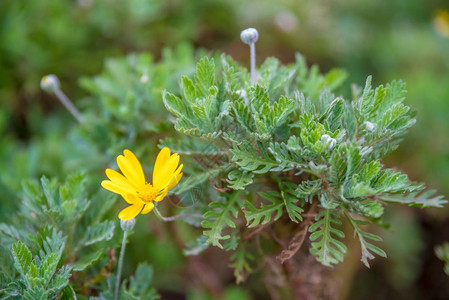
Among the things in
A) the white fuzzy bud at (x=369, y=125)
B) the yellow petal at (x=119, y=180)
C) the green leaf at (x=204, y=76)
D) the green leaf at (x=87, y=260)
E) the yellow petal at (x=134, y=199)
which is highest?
the green leaf at (x=204, y=76)

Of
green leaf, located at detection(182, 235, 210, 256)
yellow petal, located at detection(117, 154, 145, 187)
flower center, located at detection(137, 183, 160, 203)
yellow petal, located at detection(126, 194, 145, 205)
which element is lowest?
green leaf, located at detection(182, 235, 210, 256)

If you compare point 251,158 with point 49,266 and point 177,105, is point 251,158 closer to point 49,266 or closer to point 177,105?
point 177,105

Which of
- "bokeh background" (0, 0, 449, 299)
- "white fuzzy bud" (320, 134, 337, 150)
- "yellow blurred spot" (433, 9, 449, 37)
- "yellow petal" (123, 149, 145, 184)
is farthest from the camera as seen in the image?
"yellow blurred spot" (433, 9, 449, 37)

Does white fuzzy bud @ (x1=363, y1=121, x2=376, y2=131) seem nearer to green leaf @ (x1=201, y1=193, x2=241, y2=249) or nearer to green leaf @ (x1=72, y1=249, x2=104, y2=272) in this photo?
green leaf @ (x1=201, y1=193, x2=241, y2=249)

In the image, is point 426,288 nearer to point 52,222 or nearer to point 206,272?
point 206,272

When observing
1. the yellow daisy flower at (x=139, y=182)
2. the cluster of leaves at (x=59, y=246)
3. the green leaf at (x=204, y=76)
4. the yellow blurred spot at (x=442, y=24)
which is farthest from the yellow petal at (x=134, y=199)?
the yellow blurred spot at (x=442, y=24)

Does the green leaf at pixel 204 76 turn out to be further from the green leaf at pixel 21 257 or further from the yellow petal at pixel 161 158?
the green leaf at pixel 21 257

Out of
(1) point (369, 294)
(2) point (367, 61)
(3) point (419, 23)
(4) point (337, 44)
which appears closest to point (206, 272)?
(1) point (369, 294)

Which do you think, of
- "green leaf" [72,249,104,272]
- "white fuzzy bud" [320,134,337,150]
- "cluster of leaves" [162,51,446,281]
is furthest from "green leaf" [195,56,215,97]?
"green leaf" [72,249,104,272]

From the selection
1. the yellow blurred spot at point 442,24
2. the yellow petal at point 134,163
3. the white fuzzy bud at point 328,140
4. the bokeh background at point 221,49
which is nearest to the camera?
the white fuzzy bud at point 328,140
